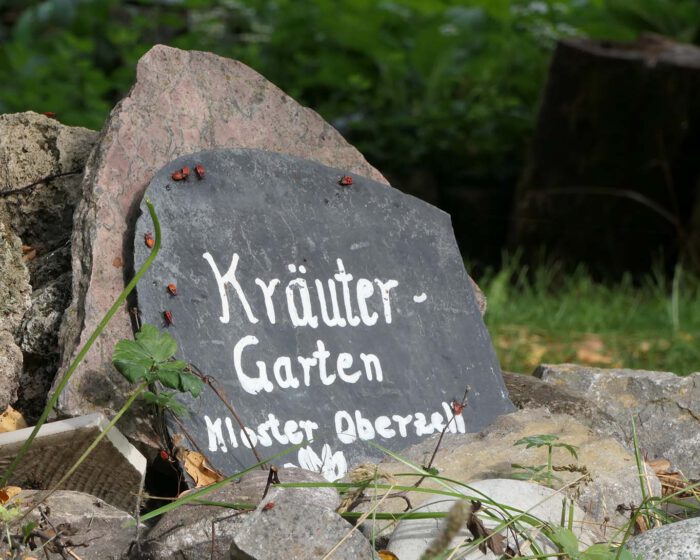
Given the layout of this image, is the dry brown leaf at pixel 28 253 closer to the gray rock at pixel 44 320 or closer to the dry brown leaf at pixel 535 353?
the gray rock at pixel 44 320

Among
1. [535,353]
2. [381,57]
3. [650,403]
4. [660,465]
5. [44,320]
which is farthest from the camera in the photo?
[381,57]

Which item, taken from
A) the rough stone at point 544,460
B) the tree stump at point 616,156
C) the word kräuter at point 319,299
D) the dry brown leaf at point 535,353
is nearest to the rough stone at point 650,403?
the rough stone at point 544,460

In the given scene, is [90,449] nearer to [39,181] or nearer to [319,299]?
[319,299]

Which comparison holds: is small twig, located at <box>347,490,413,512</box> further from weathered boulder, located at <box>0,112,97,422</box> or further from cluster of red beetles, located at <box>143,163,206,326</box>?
weathered boulder, located at <box>0,112,97,422</box>

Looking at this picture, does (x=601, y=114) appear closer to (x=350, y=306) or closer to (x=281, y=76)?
(x=281, y=76)

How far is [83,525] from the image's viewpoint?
1.97 meters

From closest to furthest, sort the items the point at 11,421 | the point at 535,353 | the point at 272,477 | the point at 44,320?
the point at 272,477, the point at 11,421, the point at 44,320, the point at 535,353

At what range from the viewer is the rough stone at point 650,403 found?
2748 mm

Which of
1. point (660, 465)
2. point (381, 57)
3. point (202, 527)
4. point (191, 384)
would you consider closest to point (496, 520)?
point (202, 527)

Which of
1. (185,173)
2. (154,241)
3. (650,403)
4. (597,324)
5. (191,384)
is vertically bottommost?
(597,324)

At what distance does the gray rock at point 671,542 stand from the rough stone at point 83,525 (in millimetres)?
905

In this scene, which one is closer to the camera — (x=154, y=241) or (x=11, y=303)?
(x=154, y=241)

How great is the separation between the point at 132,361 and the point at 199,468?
0.95ft

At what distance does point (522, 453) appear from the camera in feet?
7.54
